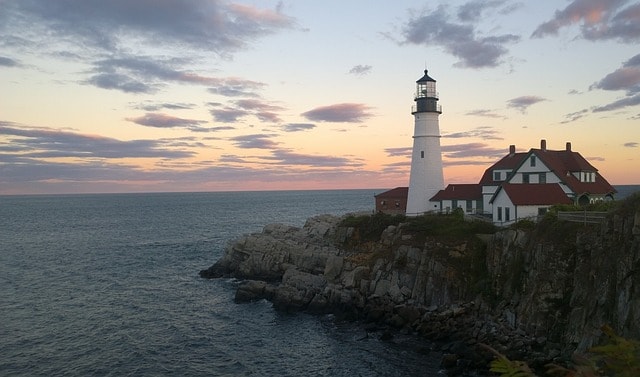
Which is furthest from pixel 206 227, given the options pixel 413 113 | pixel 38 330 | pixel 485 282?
pixel 485 282

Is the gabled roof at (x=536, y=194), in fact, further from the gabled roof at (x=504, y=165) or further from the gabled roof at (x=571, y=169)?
the gabled roof at (x=504, y=165)

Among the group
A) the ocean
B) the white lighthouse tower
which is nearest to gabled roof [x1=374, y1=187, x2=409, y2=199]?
the white lighthouse tower

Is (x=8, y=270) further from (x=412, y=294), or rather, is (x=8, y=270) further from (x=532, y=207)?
(x=532, y=207)

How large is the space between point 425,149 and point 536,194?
11944 millimetres

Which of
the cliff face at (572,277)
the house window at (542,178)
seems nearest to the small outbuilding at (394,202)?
the house window at (542,178)

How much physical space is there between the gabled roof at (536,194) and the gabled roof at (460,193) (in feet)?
23.0

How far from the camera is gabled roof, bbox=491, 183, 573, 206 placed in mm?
39906

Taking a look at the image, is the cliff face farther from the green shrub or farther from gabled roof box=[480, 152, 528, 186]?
gabled roof box=[480, 152, 528, 186]

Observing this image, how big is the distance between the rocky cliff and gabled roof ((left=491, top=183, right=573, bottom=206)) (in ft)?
15.9

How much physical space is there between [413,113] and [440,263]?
18.9 metres

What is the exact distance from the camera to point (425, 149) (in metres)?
49.4

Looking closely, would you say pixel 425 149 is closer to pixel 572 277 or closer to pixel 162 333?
pixel 572 277

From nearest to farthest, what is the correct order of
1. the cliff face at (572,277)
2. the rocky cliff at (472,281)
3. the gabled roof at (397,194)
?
the cliff face at (572,277), the rocky cliff at (472,281), the gabled roof at (397,194)

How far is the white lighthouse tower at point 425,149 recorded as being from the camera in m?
49.4
